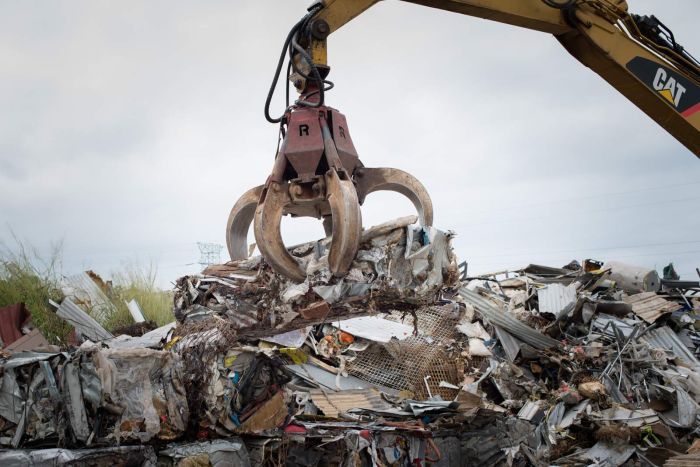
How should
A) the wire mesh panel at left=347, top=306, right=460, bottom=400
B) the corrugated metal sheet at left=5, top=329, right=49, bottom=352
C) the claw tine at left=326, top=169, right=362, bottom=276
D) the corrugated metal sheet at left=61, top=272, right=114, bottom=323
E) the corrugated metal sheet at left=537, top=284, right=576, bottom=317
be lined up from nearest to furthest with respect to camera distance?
the claw tine at left=326, top=169, right=362, bottom=276
the corrugated metal sheet at left=5, top=329, right=49, bottom=352
the wire mesh panel at left=347, top=306, right=460, bottom=400
the corrugated metal sheet at left=61, top=272, right=114, bottom=323
the corrugated metal sheet at left=537, top=284, right=576, bottom=317

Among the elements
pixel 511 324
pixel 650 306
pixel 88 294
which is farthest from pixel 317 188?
pixel 650 306

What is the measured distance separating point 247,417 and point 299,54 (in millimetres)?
2548

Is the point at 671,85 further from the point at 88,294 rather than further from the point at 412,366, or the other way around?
the point at 88,294

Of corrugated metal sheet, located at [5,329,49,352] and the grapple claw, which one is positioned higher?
the grapple claw

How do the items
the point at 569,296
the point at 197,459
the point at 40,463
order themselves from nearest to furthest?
the point at 40,463
the point at 197,459
the point at 569,296

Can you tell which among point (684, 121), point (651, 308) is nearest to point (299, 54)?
point (684, 121)

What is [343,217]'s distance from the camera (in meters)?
3.21

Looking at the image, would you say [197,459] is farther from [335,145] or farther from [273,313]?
[335,145]

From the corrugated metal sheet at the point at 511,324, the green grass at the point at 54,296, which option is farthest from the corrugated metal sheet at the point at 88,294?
the corrugated metal sheet at the point at 511,324

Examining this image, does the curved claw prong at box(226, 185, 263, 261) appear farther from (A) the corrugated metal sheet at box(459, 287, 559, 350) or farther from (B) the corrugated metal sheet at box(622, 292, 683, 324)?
(B) the corrugated metal sheet at box(622, 292, 683, 324)

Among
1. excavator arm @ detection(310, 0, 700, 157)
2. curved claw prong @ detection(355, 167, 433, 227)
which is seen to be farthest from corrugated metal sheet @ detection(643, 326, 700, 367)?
curved claw prong @ detection(355, 167, 433, 227)

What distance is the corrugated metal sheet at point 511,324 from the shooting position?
9118 millimetres

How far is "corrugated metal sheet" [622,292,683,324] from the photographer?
32.9 feet

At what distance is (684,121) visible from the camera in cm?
520
